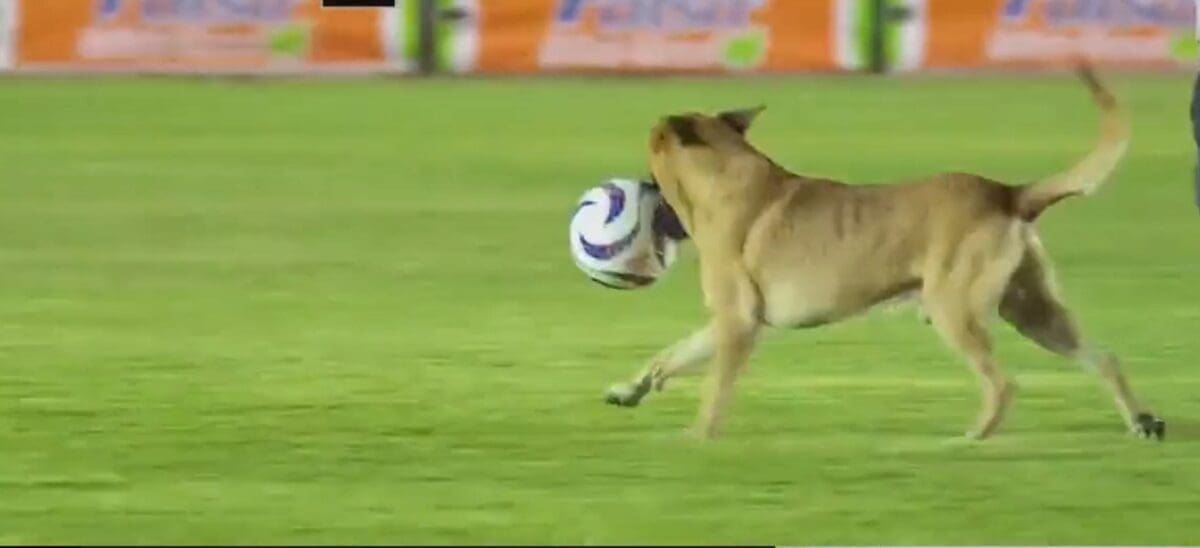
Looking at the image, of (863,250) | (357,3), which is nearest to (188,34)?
(357,3)

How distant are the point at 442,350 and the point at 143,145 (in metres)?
8.99

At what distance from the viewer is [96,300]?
11.3 meters

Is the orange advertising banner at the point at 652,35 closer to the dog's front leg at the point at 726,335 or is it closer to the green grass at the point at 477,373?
the green grass at the point at 477,373

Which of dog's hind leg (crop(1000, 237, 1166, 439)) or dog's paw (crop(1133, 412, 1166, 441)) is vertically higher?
dog's hind leg (crop(1000, 237, 1166, 439))

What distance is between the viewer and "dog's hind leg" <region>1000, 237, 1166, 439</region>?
25.5 feet

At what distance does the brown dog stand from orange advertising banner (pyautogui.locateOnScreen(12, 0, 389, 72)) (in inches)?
611

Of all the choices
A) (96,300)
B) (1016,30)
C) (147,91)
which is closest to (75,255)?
(96,300)

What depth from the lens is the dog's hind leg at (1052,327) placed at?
306 inches

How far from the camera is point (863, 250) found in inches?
306

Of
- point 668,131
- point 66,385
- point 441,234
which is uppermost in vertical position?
point 668,131

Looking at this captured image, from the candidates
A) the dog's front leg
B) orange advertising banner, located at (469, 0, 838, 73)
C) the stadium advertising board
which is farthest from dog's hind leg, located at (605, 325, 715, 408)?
the stadium advertising board

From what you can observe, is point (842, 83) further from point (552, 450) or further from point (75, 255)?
point (552, 450)

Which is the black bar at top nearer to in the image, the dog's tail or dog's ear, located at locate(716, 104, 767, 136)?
dog's ear, located at locate(716, 104, 767, 136)

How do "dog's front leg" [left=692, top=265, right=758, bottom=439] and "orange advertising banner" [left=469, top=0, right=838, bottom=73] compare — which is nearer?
"dog's front leg" [left=692, top=265, right=758, bottom=439]
